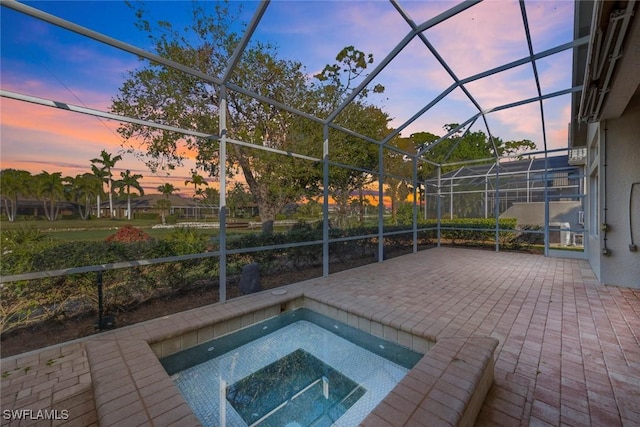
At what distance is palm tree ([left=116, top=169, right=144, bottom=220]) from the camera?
3234 millimetres

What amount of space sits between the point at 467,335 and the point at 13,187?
4.44 metres

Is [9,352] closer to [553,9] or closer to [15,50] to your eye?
[15,50]

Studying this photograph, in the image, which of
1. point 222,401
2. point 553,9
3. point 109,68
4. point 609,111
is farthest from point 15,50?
point 609,111

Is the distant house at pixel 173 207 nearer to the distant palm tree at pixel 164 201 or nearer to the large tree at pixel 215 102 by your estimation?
the distant palm tree at pixel 164 201

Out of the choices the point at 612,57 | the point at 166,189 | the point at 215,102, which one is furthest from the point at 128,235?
the point at 612,57

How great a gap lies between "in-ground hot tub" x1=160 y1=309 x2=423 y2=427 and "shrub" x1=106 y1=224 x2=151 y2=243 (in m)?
1.63

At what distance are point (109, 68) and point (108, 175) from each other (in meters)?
1.55

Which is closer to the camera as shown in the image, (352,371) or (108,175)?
(352,371)

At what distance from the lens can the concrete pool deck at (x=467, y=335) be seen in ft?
5.76

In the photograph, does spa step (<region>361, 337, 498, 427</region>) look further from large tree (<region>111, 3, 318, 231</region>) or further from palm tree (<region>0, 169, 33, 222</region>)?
large tree (<region>111, 3, 318, 231</region>)

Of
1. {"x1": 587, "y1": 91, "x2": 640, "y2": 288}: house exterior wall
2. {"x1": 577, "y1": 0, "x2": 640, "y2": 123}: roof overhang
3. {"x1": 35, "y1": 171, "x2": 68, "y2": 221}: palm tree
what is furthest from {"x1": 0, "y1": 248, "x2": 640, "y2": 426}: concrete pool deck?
{"x1": 577, "y1": 0, "x2": 640, "y2": 123}: roof overhang

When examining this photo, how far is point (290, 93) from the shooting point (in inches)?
247

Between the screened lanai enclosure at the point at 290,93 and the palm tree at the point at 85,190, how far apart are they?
56 cm

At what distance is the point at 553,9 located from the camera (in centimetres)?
391
